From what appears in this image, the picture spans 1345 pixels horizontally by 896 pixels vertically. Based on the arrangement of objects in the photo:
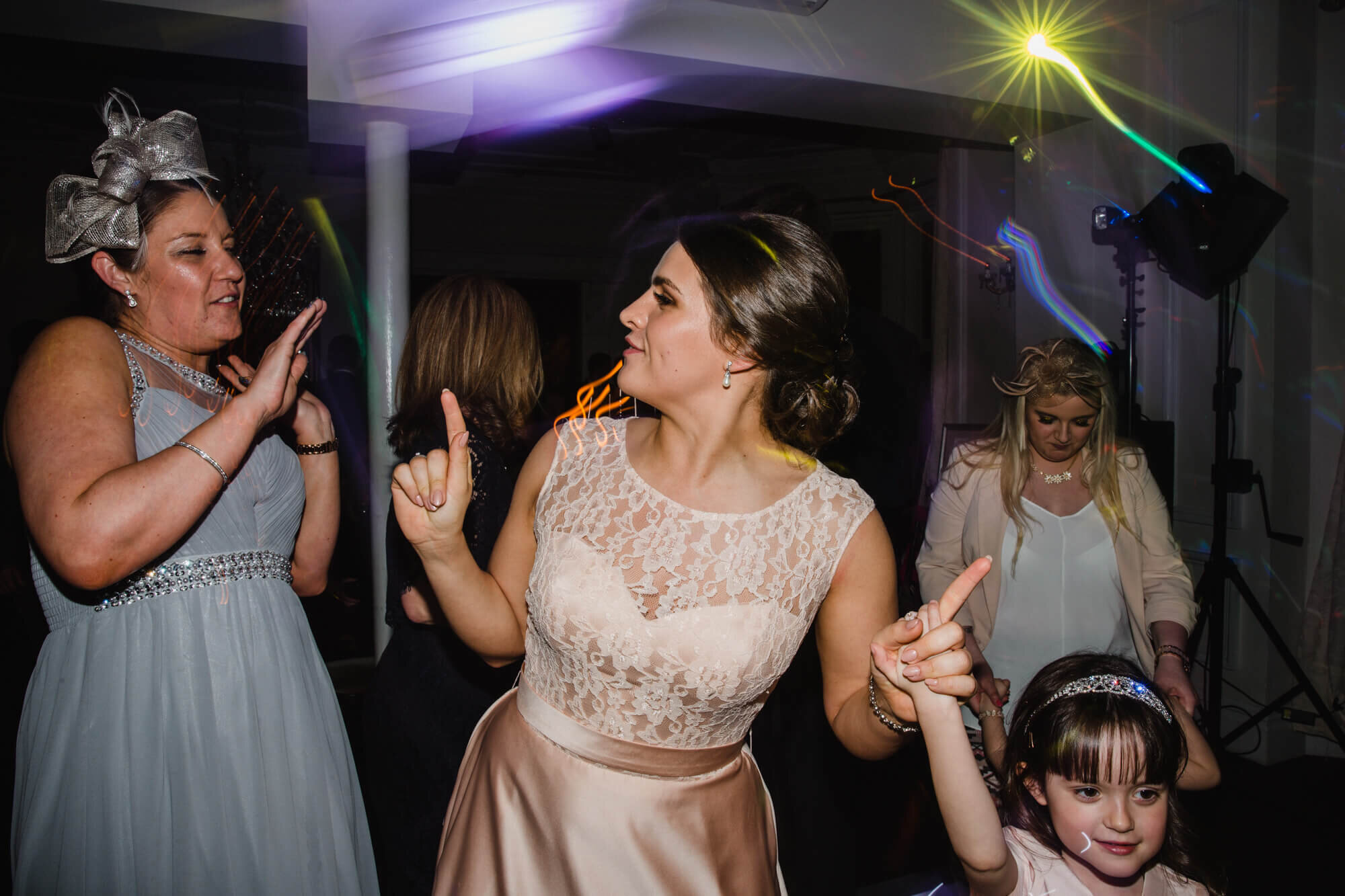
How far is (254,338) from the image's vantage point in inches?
66.6

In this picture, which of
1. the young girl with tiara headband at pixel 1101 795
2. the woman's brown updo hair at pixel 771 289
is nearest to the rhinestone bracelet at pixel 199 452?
the woman's brown updo hair at pixel 771 289

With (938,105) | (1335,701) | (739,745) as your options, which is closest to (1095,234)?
(938,105)

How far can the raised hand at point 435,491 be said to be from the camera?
1255 millimetres

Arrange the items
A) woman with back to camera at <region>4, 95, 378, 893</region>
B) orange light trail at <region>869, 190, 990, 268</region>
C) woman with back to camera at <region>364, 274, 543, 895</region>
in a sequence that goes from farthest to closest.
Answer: orange light trail at <region>869, 190, 990, 268</region>, woman with back to camera at <region>364, 274, 543, 895</region>, woman with back to camera at <region>4, 95, 378, 893</region>

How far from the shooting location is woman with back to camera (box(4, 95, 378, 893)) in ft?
3.96

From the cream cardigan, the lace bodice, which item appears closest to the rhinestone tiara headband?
the lace bodice

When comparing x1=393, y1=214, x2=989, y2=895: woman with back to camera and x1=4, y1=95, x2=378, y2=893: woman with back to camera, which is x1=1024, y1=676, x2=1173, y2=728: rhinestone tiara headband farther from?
x1=4, y1=95, x2=378, y2=893: woman with back to camera

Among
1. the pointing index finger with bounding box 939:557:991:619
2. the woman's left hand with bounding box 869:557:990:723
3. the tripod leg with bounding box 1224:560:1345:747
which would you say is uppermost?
the pointing index finger with bounding box 939:557:991:619

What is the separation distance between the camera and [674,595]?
1357mm

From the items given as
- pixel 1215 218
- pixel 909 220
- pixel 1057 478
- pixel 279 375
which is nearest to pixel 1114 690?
pixel 1057 478

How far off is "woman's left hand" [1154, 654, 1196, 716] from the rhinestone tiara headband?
418mm

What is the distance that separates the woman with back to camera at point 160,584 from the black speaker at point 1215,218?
3647 millimetres

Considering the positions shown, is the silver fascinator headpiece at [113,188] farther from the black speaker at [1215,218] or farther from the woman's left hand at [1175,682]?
the black speaker at [1215,218]

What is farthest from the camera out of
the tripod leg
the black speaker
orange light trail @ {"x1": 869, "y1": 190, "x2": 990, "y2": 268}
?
orange light trail @ {"x1": 869, "y1": 190, "x2": 990, "y2": 268}
